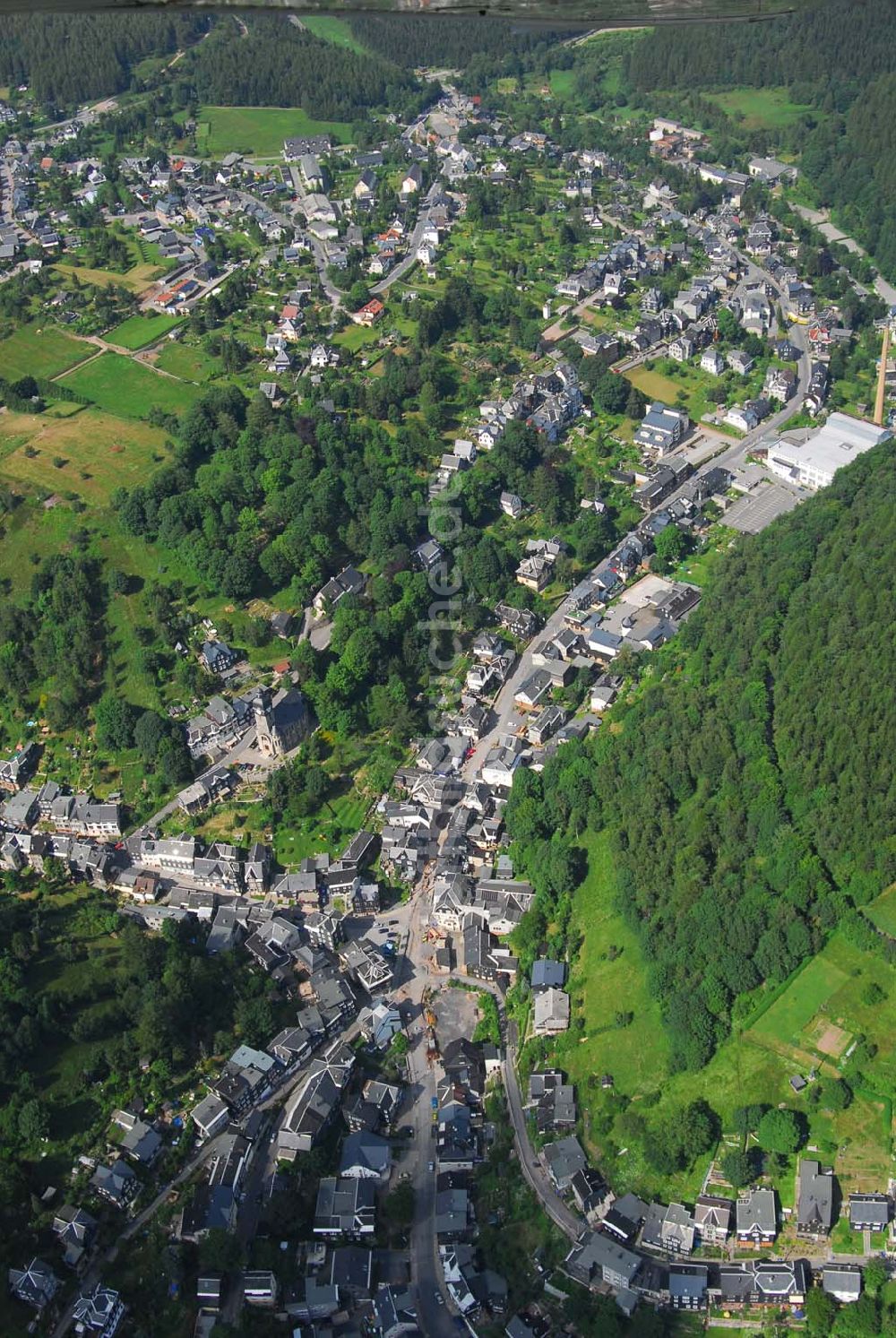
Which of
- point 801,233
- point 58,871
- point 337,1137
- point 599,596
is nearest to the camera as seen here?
point 337,1137

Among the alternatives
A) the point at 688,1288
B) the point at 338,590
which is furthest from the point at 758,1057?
the point at 338,590

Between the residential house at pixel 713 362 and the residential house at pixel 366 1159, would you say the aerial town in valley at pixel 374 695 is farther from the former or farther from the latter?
the residential house at pixel 713 362

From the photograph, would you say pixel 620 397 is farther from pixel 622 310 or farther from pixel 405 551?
pixel 405 551

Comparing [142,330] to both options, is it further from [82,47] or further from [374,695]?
[82,47]

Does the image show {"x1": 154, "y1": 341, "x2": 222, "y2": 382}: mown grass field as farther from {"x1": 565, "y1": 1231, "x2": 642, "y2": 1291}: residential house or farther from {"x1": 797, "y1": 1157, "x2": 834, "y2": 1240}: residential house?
{"x1": 797, "y1": 1157, "x2": 834, "y2": 1240}: residential house

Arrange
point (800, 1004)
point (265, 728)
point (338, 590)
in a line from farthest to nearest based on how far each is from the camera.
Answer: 1. point (338, 590)
2. point (265, 728)
3. point (800, 1004)

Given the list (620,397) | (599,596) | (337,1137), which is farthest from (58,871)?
(620,397)
